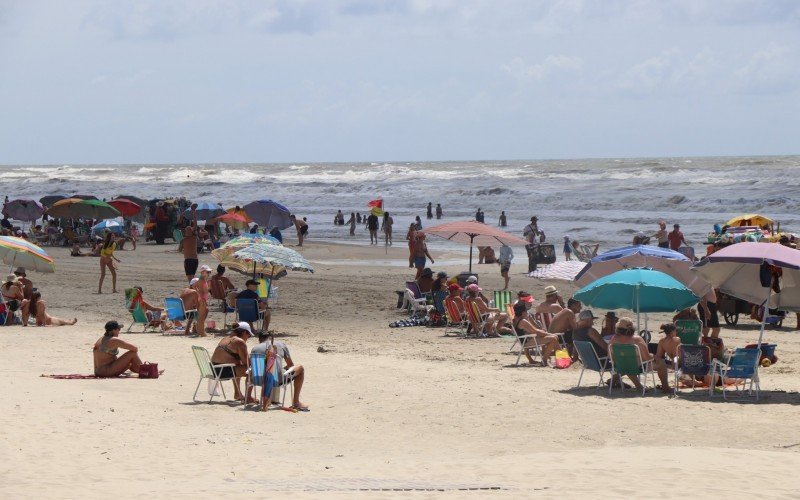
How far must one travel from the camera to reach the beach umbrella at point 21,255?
52.5 ft

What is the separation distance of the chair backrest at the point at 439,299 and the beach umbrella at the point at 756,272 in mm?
5269

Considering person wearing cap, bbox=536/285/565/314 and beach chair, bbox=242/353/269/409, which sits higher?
person wearing cap, bbox=536/285/565/314

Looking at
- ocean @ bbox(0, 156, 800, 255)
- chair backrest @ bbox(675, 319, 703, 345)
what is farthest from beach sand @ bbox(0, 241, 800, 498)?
ocean @ bbox(0, 156, 800, 255)

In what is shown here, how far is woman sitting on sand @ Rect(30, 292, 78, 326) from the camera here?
1560cm

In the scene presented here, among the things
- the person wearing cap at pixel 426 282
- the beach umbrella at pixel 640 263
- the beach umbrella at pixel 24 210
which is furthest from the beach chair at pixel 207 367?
the beach umbrella at pixel 24 210

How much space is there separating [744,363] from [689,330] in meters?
1.61

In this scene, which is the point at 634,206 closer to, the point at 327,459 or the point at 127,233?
the point at 127,233

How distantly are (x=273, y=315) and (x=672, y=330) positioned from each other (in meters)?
7.96

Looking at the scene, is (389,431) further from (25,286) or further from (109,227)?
(109,227)

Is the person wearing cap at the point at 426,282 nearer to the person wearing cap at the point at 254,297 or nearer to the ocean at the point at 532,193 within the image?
the person wearing cap at the point at 254,297

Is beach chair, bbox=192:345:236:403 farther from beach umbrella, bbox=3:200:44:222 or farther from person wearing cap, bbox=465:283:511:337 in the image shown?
beach umbrella, bbox=3:200:44:222

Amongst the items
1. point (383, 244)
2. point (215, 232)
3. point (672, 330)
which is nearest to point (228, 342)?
point (672, 330)

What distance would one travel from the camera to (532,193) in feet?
216

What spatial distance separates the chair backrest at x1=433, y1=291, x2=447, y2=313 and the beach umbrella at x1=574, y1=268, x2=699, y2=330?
491 centimetres
